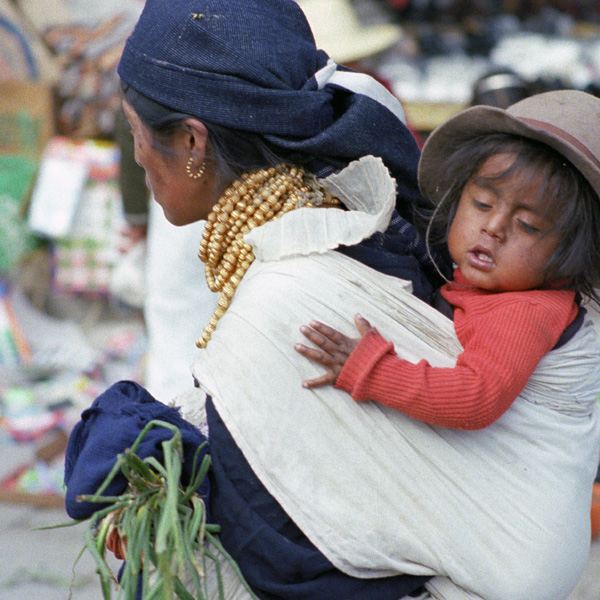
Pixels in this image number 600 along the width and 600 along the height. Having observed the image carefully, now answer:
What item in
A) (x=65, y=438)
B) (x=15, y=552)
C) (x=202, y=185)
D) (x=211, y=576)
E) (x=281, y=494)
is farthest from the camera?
(x=65, y=438)

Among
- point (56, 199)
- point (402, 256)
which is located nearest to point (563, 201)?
point (402, 256)

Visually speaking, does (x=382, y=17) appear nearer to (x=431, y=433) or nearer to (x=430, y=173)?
(x=430, y=173)

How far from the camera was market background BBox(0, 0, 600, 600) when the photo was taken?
468 cm

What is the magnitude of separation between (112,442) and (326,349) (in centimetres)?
45

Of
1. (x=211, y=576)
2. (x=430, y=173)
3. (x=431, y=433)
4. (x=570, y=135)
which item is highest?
(x=570, y=135)

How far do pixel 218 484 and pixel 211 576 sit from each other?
20 cm

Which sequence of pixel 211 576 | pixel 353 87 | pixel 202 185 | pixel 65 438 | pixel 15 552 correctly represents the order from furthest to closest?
pixel 65 438 < pixel 15 552 < pixel 353 87 < pixel 202 185 < pixel 211 576

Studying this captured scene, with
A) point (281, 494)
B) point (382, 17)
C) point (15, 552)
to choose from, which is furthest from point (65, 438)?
point (281, 494)

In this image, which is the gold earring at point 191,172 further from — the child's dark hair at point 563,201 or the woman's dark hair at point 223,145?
the child's dark hair at point 563,201

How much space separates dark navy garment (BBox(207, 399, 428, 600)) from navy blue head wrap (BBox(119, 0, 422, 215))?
0.59m

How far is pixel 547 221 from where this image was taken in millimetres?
1592

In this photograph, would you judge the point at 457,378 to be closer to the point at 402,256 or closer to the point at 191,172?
the point at 402,256

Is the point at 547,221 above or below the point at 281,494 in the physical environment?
above

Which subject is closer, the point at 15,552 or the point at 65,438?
the point at 15,552
